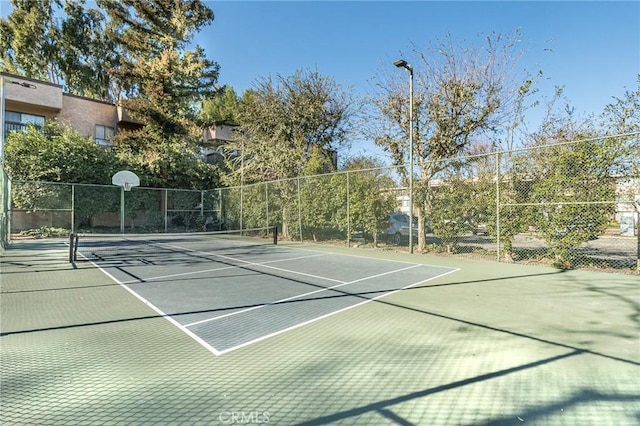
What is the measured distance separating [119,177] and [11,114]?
8.68 m

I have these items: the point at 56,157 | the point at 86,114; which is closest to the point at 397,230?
the point at 56,157

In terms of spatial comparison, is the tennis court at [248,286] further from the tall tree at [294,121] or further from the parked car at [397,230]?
the tall tree at [294,121]

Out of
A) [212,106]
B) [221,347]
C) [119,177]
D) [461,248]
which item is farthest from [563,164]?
[212,106]

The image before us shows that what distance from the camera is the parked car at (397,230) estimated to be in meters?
13.5

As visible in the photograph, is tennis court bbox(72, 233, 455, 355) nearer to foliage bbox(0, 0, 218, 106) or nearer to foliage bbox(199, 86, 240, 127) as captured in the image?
foliage bbox(0, 0, 218, 106)

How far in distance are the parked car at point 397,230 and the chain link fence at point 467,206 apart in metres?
0.05

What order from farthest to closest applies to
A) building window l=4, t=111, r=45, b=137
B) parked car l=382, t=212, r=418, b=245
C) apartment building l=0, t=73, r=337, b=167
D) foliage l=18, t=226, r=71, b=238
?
building window l=4, t=111, r=45, b=137, apartment building l=0, t=73, r=337, b=167, foliage l=18, t=226, r=71, b=238, parked car l=382, t=212, r=418, b=245

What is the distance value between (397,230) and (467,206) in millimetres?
3388

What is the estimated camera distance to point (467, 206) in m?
10.6

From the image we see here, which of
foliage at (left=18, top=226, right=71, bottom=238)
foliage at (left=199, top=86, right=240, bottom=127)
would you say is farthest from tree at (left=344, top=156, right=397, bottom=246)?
foliage at (left=199, top=86, right=240, bottom=127)

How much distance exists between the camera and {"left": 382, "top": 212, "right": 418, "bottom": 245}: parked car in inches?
530

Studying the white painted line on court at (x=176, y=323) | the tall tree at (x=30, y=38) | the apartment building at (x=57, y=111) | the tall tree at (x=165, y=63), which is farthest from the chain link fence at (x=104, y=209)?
the tall tree at (x=30, y=38)

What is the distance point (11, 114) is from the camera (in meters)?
21.3

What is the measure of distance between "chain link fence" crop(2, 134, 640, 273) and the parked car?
2.2 inches
